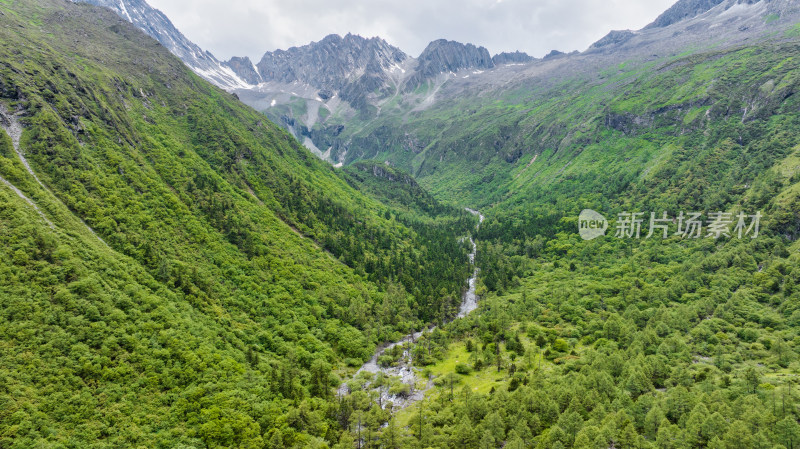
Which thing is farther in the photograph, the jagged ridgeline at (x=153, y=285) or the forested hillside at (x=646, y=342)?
the jagged ridgeline at (x=153, y=285)

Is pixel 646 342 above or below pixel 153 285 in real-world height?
above

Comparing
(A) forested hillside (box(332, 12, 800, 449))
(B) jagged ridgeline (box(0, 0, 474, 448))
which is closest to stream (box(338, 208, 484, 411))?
(B) jagged ridgeline (box(0, 0, 474, 448))

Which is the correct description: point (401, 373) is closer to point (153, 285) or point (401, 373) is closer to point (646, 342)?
point (646, 342)

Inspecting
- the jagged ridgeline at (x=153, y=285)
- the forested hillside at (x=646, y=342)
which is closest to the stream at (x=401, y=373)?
the jagged ridgeline at (x=153, y=285)

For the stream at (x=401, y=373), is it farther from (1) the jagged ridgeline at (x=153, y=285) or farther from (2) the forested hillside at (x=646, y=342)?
(2) the forested hillside at (x=646, y=342)

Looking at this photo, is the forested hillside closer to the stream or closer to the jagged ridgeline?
the stream

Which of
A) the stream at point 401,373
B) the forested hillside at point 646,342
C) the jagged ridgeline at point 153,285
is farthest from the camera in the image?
the stream at point 401,373

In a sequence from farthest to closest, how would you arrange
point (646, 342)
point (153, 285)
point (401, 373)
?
point (401, 373) → point (646, 342) → point (153, 285)

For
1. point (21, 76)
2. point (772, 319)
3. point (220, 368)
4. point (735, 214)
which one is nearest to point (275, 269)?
point (220, 368)

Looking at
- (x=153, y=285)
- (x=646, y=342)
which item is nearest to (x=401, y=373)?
(x=646, y=342)
